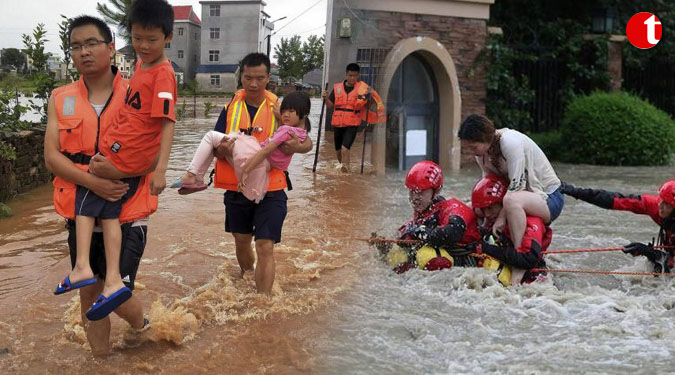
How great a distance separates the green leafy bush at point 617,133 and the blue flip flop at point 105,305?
12335 mm

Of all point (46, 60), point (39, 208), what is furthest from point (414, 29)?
point (39, 208)

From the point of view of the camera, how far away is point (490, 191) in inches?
231

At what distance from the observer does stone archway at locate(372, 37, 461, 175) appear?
12.3 meters

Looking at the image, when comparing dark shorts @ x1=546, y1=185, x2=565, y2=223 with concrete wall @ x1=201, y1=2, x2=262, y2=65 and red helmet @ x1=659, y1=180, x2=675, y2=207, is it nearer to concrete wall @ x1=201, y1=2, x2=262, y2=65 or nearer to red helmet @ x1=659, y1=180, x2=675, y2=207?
red helmet @ x1=659, y1=180, x2=675, y2=207

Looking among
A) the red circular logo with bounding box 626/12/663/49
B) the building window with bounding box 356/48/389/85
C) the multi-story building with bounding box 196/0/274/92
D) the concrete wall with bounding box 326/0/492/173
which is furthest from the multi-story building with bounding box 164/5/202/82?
the building window with bounding box 356/48/389/85

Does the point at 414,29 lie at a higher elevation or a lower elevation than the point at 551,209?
higher

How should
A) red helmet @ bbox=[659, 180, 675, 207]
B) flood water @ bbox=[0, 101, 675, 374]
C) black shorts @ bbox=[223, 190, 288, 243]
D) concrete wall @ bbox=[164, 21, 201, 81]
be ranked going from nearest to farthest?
flood water @ bbox=[0, 101, 675, 374] < black shorts @ bbox=[223, 190, 288, 243] < red helmet @ bbox=[659, 180, 675, 207] < concrete wall @ bbox=[164, 21, 201, 81]

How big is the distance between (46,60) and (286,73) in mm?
51556

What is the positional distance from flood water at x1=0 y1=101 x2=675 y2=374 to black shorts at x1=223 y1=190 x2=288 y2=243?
0.47 meters

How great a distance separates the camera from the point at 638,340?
14.5 ft

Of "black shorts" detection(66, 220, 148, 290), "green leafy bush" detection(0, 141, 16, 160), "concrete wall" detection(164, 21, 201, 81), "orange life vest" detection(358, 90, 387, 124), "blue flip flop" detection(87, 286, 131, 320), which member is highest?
"concrete wall" detection(164, 21, 201, 81)

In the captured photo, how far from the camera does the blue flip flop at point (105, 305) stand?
11.7 ft

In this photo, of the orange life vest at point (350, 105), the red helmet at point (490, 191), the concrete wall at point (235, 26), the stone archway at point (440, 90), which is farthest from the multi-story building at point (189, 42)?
the red helmet at point (490, 191)

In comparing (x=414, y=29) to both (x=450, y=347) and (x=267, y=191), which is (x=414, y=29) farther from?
(x=450, y=347)
